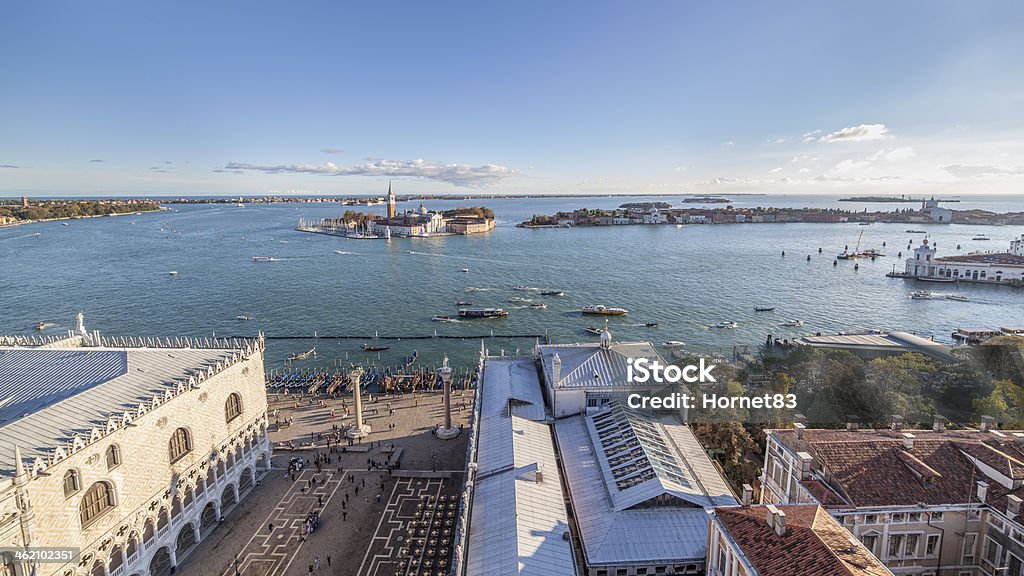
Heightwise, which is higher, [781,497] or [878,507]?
[878,507]

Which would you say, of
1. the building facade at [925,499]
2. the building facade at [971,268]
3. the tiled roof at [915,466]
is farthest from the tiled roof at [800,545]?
the building facade at [971,268]

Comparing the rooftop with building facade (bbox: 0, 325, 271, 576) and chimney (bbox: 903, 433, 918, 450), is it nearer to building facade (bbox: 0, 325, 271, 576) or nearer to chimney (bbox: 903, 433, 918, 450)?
chimney (bbox: 903, 433, 918, 450)

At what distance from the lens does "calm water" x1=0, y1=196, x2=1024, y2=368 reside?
227 feet

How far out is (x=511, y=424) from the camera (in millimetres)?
29547

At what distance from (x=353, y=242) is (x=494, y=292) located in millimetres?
92652

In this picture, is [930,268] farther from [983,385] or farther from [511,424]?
[511,424]

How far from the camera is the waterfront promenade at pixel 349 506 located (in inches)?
1021

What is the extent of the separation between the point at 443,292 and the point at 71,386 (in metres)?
65.6

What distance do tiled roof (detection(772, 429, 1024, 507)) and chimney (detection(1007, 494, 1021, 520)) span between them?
681 millimetres

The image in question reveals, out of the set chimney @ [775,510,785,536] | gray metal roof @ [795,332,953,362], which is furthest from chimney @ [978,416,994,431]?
gray metal roof @ [795,332,953,362]

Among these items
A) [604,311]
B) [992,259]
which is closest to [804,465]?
[604,311]

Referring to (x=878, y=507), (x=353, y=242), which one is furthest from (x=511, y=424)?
(x=353, y=242)

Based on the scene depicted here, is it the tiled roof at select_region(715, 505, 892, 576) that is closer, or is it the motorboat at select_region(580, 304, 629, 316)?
the tiled roof at select_region(715, 505, 892, 576)

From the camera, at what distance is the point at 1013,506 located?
62.3ft
